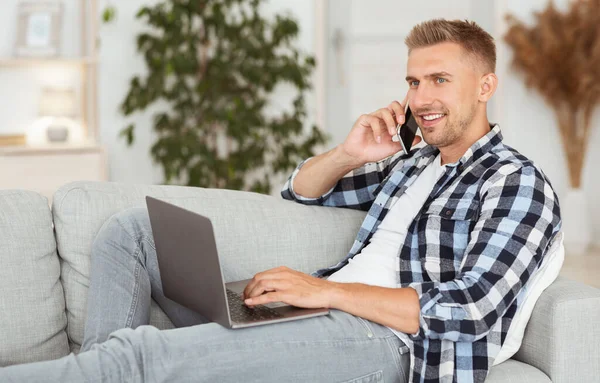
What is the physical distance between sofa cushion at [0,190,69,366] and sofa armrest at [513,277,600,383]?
44.5 inches

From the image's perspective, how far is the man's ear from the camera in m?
1.99

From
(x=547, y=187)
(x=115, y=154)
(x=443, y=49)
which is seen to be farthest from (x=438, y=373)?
(x=115, y=154)

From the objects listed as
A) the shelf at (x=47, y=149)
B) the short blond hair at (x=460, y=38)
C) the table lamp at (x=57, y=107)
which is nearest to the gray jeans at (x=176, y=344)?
the short blond hair at (x=460, y=38)

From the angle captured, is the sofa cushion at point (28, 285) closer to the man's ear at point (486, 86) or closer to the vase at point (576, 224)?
the man's ear at point (486, 86)

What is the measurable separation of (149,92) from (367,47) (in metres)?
1.64

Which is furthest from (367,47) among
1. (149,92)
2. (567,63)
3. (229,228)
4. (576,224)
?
(229,228)

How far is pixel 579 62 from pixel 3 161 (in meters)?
3.56

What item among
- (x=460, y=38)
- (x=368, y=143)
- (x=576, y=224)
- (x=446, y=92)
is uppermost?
(x=460, y=38)

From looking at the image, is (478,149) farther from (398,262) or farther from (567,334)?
(567,334)

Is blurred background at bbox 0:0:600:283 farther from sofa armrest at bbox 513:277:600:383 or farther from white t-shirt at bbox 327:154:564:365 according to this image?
sofa armrest at bbox 513:277:600:383

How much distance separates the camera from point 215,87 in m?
4.42

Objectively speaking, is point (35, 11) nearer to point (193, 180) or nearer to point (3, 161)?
point (3, 161)

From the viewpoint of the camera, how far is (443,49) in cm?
197

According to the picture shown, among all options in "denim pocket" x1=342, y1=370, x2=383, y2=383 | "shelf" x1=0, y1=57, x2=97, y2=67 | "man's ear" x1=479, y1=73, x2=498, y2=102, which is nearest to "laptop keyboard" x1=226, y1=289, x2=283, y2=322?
"denim pocket" x1=342, y1=370, x2=383, y2=383
